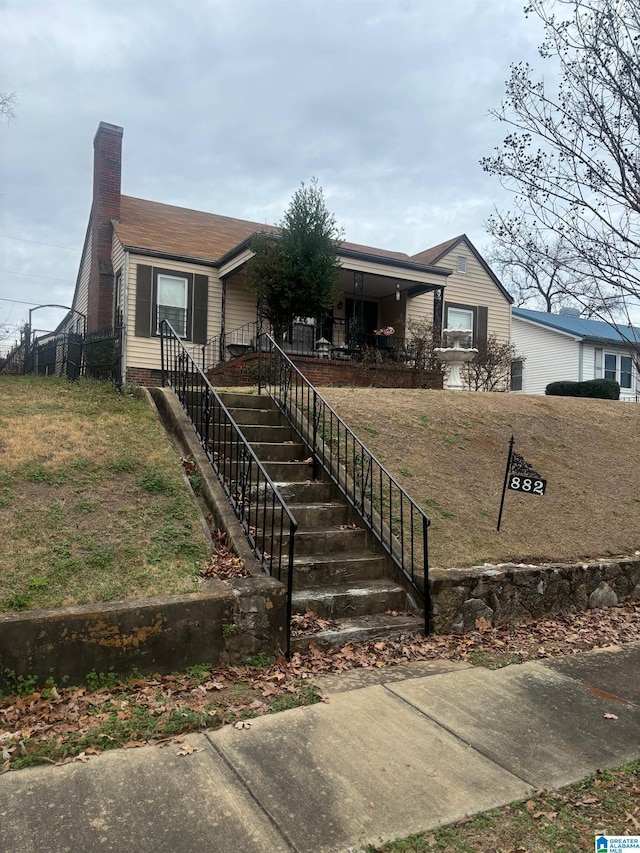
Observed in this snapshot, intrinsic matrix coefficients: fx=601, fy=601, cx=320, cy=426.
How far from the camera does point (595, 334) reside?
952 inches

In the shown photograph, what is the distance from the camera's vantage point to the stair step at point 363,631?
14.5ft

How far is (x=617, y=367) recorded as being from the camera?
78.6 ft

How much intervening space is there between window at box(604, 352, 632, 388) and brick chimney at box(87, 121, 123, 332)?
1874 centimetres

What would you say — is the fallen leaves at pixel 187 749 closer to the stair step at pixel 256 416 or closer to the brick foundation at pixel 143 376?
the stair step at pixel 256 416

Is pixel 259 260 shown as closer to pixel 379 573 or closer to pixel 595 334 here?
pixel 379 573

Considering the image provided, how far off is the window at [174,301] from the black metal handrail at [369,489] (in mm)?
7450

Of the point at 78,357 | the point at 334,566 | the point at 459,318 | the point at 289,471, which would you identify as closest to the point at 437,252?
the point at 459,318

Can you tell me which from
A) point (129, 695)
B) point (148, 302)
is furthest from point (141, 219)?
point (129, 695)

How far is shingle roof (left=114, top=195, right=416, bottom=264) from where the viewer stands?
15375mm

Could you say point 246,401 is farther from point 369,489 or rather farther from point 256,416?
point 369,489

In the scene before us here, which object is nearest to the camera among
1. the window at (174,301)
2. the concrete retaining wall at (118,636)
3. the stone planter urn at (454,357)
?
the concrete retaining wall at (118,636)

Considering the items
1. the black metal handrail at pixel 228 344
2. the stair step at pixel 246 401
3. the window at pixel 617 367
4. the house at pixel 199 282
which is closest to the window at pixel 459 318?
the house at pixel 199 282

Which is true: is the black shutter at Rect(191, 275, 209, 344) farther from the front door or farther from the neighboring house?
the neighboring house

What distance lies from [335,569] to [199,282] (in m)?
11.8
